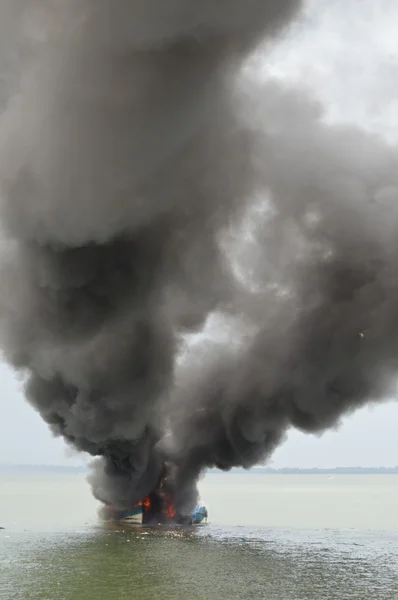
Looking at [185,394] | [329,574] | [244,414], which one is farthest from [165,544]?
[185,394]

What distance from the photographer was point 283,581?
68.1 metres

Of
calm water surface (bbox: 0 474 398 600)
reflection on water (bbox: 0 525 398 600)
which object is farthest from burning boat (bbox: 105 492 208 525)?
reflection on water (bbox: 0 525 398 600)

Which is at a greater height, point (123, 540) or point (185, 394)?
point (185, 394)

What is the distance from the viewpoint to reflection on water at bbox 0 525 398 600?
62.6 meters

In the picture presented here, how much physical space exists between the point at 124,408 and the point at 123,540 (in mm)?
34478

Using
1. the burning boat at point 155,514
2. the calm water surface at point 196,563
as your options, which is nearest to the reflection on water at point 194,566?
the calm water surface at point 196,563

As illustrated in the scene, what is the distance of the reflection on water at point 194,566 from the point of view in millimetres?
62562

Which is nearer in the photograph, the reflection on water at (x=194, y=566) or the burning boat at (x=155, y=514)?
the reflection on water at (x=194, y=566)

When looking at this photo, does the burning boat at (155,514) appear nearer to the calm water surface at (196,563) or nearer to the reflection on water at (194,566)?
the calm water surface at (196,563)

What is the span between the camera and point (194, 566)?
77250 mm

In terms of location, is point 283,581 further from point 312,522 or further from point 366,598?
point 312,522

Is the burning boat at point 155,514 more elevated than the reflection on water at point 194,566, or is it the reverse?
the burning boat at point 155,514

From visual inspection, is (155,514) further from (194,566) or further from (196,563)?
(194,566)

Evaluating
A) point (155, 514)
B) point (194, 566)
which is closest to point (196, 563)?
point (194, 566)
